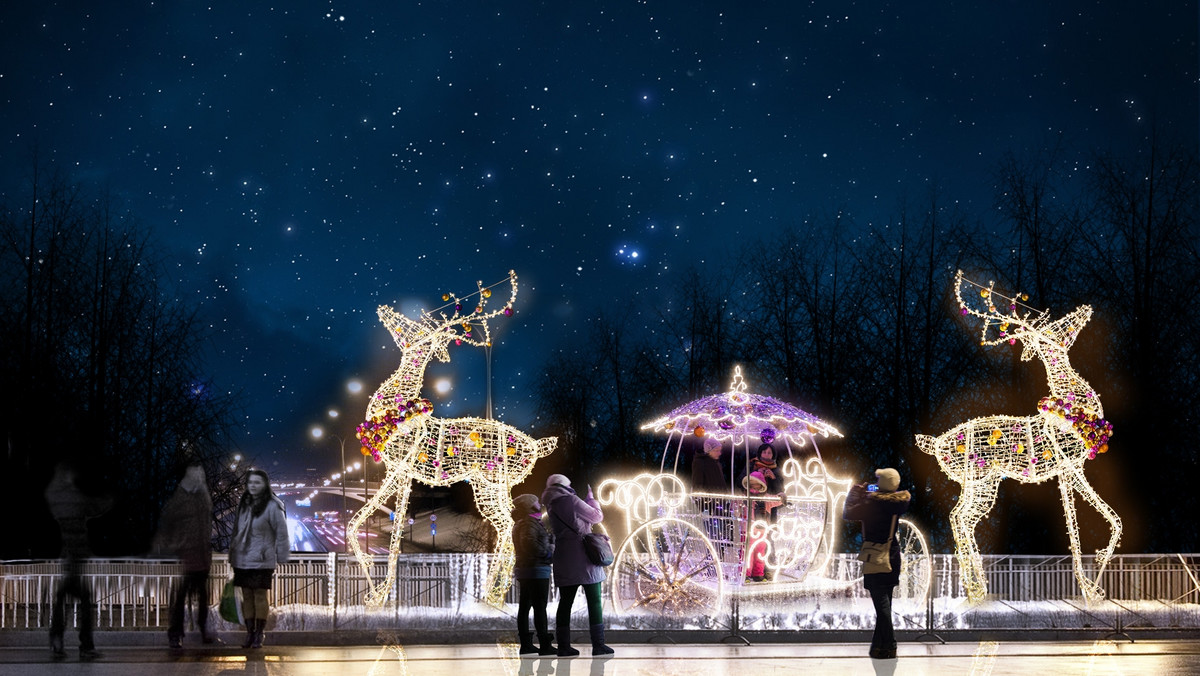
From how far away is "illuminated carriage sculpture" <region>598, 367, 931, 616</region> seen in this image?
1313cm

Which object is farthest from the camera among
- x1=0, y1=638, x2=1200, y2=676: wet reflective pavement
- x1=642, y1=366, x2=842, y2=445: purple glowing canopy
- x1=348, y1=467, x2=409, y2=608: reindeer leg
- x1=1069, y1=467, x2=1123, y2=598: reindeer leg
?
x1=1069, y1=467, x2=1123, y2=598: reindeer leg

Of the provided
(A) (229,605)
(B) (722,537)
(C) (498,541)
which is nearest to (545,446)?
(C) (498,541)

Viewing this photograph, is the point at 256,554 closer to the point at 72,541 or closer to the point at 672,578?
the point at 72,541

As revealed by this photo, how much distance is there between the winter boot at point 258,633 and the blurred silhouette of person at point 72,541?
1491mm

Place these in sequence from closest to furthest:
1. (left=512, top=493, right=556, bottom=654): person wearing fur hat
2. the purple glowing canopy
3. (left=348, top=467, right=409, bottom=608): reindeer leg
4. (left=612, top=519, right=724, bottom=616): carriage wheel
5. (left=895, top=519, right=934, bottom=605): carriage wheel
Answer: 1. (left=512, top=493, right=556, bottom=654): person wearing fur hat
2. (left=612, top=519, right=724, bottom=616): carriage wheel
3. (left=348, top=467, right=409, bottom=608): reindeer leg
4. the purple glowing canopy
5. (left=895, top=519, right=934, bottom=605): carriage wheel

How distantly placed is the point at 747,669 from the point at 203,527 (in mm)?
5624

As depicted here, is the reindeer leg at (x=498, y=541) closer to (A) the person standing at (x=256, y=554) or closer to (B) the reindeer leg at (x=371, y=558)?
(B) the reindeer leg at (x=371, y=558)

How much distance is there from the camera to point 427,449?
14266mm

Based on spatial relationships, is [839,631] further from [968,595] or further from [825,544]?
[968,595]

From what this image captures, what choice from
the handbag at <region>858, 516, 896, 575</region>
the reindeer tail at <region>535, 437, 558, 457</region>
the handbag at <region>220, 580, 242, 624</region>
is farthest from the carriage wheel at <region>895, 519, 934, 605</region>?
the handbag at <region>220, 580, 242, 624</region>

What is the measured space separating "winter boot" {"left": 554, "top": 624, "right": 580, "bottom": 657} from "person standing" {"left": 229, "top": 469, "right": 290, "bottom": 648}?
2870 mm

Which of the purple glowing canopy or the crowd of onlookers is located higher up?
the purple glowing canopy

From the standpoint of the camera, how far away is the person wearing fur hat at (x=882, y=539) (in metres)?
10.8

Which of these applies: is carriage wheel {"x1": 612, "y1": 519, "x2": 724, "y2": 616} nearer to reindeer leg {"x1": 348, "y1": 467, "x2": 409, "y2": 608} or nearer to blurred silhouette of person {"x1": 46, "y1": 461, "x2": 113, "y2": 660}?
reindeer leg {"x1": 348, "y1": 467, "x2": 409, "y2": 608}
